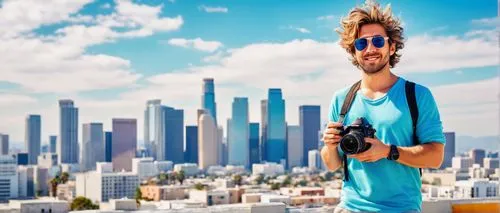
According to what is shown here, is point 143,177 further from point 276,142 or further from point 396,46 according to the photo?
point 396,46

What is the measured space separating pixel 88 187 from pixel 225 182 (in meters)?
9.69

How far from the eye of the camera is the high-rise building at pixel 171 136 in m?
103

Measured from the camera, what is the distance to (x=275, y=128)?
105 meters

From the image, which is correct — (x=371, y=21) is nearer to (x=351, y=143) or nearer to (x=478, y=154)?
(x=351, y=143)

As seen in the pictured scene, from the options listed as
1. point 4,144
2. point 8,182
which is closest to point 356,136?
point 8,182

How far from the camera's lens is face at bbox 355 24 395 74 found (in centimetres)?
146

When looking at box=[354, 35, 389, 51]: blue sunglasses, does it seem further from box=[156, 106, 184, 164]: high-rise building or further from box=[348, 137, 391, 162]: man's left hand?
box=[156, 106, 184, 164]: high-rise building

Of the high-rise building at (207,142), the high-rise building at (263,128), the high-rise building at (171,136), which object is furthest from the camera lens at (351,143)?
the high-rise building at (263,128)

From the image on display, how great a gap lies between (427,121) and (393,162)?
0.10m

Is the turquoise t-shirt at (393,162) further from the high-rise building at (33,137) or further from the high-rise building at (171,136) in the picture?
the high-rise building at (33,137)

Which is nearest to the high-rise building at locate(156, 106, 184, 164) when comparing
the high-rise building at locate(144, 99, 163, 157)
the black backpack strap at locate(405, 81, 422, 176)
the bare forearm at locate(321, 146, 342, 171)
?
the high-rise building at locate(144, 99, 163, 157)

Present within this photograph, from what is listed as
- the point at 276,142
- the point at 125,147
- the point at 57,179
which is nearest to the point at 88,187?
the point at 57,179

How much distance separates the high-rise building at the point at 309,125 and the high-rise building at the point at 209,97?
13.1 metres

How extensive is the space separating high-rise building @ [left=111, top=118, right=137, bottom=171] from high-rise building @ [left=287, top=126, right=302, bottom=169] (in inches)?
778
